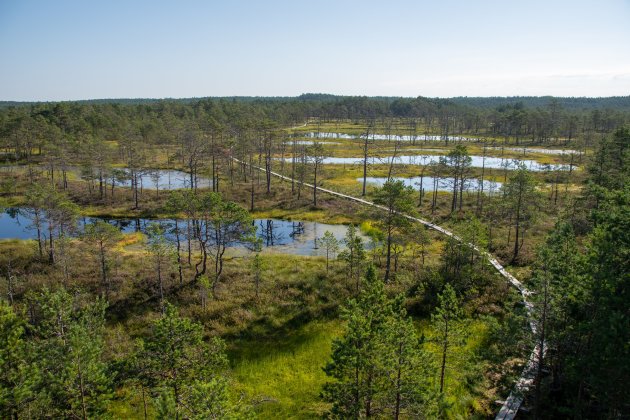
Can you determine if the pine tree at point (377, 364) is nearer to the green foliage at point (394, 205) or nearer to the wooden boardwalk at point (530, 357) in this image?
the wooden boardwalk at point (530, 357)

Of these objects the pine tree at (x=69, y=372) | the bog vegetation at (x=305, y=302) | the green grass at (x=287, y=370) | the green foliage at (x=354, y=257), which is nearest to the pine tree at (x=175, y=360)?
the bog vegetation at (x=305, y=302)

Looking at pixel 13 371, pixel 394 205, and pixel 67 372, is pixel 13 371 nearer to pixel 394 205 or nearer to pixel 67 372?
pixel 67 372

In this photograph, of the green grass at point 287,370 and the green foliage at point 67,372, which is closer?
the green foliage at point 67,372

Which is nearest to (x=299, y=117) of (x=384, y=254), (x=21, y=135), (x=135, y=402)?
(x=21, y=135)

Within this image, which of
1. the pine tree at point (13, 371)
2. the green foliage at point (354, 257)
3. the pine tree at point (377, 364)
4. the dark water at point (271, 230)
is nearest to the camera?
the pine tree at point (13, 371)

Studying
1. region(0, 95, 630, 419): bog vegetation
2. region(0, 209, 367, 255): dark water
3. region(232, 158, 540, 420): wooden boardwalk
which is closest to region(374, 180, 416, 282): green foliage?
region(0, 95, 630, 419): bog vegetation

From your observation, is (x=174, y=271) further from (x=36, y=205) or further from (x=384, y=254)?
(x=384, y=254)

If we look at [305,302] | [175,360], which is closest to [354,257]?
[305,302]
